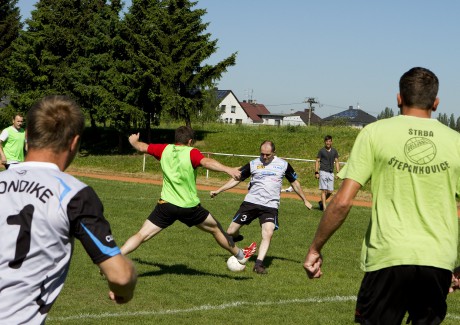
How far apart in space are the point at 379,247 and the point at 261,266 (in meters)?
7.00

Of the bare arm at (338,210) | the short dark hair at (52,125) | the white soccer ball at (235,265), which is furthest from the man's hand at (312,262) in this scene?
the white soccer ball at (235,265)

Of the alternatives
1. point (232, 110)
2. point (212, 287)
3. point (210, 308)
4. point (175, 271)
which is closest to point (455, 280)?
point (210, 308)

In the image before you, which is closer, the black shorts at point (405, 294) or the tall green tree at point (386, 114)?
the black shorts at point (405, 294)

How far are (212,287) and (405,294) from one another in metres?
5.87

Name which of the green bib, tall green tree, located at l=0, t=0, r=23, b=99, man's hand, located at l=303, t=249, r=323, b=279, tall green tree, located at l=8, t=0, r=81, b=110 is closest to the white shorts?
the green bib

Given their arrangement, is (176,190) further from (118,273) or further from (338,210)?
(118,273)

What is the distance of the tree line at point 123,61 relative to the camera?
146 ft

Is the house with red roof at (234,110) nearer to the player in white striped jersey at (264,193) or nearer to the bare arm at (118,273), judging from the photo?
the player in white striped jersey at (264,193)

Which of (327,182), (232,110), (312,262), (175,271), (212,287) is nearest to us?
(312,262)

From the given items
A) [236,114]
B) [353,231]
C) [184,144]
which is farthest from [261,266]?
[236,114]

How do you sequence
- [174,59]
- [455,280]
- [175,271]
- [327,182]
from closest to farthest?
[455,280] → [175,271] → [327,182] → [174,59]

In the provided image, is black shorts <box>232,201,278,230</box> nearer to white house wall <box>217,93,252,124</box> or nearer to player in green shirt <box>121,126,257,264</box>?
player in green shirt <box>121,126,257,264</box>

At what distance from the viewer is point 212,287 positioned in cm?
988

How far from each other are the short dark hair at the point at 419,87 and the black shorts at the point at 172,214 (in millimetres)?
6017
